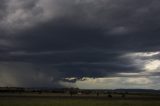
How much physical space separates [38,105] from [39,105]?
20 cm

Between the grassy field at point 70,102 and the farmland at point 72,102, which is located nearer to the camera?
the grassy field at point 70,102

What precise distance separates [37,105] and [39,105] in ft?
1.30

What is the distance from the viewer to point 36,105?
64.4 meters

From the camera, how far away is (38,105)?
6444 centimetres

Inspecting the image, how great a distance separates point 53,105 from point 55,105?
1.31ft

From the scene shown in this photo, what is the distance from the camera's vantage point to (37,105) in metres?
64.4

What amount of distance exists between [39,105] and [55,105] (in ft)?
10.4

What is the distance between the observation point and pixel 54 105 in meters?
65.1

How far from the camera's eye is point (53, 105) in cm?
6506

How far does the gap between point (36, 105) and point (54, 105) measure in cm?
358

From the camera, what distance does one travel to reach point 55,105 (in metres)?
65.1

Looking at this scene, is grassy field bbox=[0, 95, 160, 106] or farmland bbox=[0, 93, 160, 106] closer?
grassy field bbox=[0, 95, 160, 106]

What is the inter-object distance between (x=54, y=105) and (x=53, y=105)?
0.20 metres

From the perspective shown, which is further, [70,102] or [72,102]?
[72,102]
